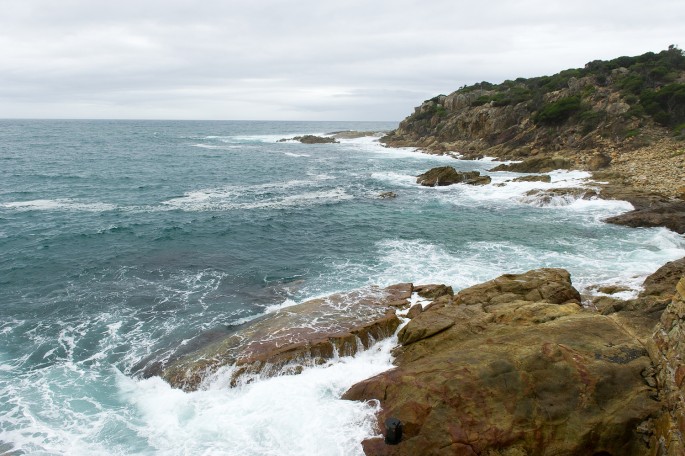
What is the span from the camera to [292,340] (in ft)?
46.2

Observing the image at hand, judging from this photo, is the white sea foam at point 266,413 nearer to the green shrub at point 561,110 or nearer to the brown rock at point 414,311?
the brown rock at point 414,311

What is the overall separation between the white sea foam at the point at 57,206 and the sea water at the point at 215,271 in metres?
0.22

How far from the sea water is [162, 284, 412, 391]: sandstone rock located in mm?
494

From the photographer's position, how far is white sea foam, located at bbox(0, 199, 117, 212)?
113 feet

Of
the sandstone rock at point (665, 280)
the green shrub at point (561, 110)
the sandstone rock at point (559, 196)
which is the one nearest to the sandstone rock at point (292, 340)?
the sandstone rock at point (665, 280)

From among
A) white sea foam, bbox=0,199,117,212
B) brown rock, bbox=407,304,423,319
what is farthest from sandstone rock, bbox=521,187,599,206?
white sea foam, bbox=0,199,117,212

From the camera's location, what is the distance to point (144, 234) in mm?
28109

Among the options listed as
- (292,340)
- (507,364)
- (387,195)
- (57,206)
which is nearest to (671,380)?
(507,364)

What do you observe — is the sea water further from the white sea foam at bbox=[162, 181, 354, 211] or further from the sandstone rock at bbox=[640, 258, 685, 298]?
the sandstone rock at bbox=[640, 258, 685, 298]

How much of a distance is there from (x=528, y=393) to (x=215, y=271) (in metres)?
17.1

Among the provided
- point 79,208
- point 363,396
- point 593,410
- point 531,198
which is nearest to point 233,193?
point 79,208

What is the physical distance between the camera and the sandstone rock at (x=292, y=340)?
1317 centimetres

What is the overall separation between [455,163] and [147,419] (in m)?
56.6

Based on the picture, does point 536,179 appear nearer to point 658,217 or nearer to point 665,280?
point 658,217
